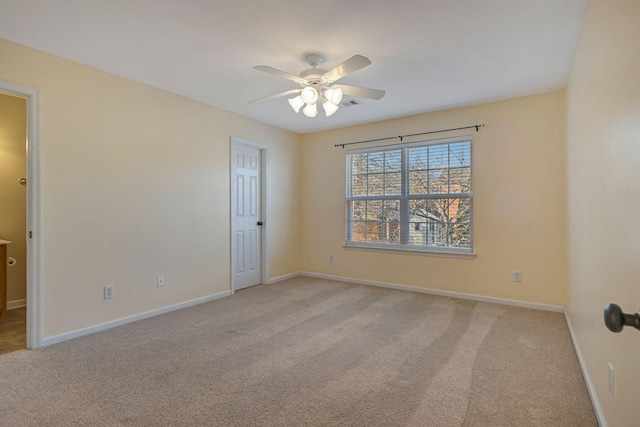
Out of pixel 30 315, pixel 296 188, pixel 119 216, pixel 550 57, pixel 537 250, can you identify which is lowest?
pixel 30 315

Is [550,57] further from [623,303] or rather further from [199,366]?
[199,366]

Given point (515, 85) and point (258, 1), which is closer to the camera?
point (258, 1)

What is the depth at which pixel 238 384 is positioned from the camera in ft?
6.95

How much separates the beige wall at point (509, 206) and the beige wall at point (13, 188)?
4.61m

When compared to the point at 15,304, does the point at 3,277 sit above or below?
above

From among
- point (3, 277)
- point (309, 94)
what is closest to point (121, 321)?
point (3, 277)

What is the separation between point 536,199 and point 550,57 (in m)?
1.55

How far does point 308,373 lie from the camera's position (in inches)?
89.3

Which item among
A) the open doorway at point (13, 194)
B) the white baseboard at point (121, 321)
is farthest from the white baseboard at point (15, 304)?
the white baseboard at point (121, 321)

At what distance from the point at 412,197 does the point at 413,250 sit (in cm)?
73

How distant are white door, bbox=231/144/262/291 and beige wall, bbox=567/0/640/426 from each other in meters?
3.72

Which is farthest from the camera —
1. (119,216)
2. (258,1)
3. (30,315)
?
(119,216)

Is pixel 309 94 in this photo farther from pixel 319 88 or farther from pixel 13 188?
pixel 13 188

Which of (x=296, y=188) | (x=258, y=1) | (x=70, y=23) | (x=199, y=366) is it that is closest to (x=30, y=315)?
(x=199, y=366)
